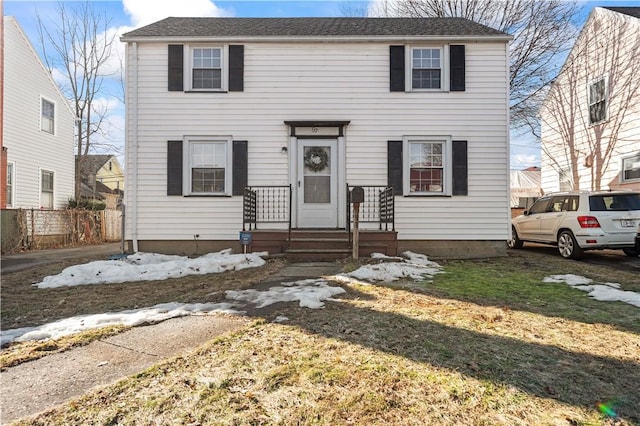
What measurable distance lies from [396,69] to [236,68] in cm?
378

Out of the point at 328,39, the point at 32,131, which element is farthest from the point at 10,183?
the point at 328,39

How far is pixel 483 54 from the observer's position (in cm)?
831

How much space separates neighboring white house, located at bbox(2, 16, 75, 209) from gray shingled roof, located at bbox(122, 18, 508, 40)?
689cm

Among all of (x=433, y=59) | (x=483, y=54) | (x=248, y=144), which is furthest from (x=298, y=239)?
(x=483, y=54)

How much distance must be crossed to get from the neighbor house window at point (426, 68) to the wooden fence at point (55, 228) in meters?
11.4

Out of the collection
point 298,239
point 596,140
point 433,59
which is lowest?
point 298,239

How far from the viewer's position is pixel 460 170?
8.21 m

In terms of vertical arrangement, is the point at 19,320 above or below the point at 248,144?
below

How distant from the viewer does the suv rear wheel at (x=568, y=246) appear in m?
7.63

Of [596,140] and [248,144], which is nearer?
[248,144]

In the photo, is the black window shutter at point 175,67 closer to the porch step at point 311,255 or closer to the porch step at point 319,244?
the porch step at point 319,244

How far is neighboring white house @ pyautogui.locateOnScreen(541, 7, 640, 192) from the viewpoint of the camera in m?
10.6

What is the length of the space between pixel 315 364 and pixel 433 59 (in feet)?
26.7

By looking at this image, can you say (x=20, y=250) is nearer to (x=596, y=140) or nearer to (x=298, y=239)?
(x=298, y=239)
